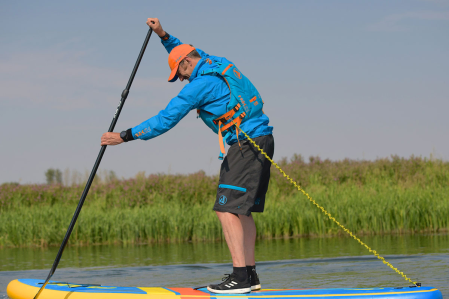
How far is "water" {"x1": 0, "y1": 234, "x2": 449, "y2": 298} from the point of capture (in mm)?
5797

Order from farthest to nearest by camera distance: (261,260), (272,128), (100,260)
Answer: (100,260) < (261,260) < (272,128)

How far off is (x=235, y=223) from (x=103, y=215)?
7866mm

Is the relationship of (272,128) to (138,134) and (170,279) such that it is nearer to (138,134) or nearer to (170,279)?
(138,134)

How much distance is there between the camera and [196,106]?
4414 mm

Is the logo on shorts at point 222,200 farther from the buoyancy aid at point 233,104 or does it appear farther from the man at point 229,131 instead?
the buoyancy aid at point 233,104

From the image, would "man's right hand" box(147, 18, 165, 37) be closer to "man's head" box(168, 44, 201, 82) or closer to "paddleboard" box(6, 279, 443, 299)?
"man's head" box(168, 44, 201, 82)

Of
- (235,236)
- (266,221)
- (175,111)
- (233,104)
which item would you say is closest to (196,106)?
(175,111)

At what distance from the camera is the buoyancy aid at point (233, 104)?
443 centimetres

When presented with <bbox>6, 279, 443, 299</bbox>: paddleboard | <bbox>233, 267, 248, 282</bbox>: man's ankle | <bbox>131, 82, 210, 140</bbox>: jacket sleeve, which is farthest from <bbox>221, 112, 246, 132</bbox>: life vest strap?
<bbox>6, 279, 443, 299</bbox>: paddleboard

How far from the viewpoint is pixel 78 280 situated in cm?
634

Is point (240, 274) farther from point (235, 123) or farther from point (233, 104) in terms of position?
point (233, 104)

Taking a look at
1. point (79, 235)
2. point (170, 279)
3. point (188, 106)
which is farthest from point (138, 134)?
point (79, 235)

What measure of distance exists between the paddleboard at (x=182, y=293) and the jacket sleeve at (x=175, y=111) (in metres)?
1.36

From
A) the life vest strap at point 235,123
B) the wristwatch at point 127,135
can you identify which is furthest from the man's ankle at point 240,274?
the wristwatch at point 127,135
